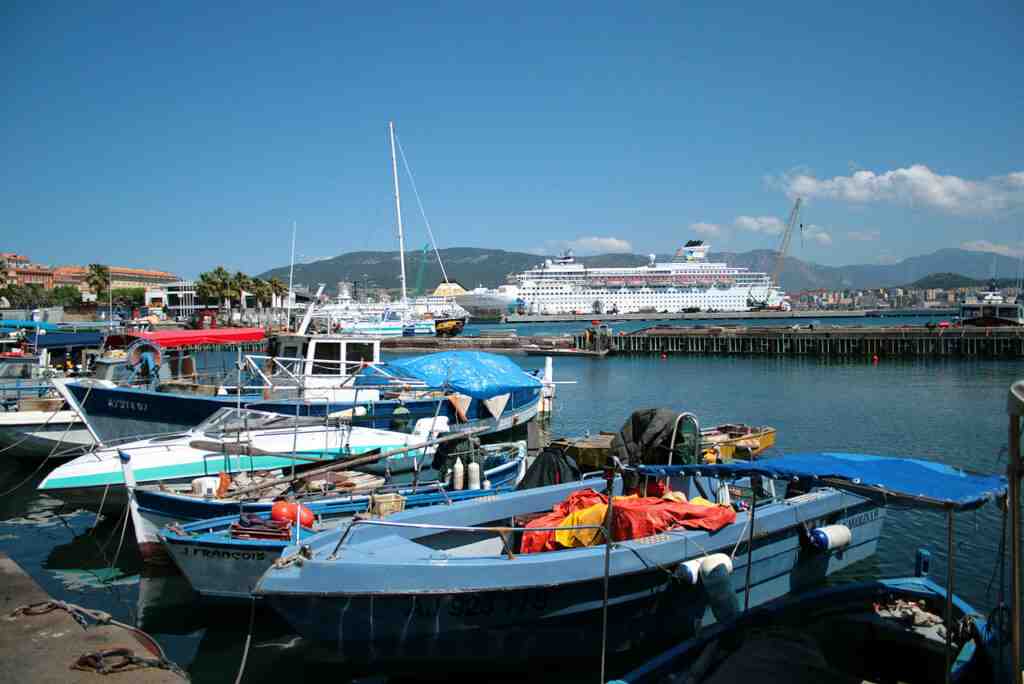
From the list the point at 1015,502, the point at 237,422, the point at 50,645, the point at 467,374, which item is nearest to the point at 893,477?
the point at 1015,502

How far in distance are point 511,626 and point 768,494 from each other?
4.86 metres

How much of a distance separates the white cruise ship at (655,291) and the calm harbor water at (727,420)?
277ft

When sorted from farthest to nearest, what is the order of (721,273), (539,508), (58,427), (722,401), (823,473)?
(721,273) < (722,401) < (58,427) < (539,508) < (823,473)

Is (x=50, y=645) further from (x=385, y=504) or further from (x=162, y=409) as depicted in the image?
(x=162, y=409)

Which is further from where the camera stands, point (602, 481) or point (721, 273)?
point (721, 273)

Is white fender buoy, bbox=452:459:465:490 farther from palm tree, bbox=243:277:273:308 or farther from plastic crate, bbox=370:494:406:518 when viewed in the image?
palm tree, bbox=243:277:273:308

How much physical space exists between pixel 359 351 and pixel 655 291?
408ft

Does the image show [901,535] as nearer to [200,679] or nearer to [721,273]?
[200,679]

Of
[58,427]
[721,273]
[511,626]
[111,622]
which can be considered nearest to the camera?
[511,626]

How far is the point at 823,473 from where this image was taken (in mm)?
5895

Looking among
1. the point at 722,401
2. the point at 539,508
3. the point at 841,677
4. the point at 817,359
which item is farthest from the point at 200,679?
the point at 817,359

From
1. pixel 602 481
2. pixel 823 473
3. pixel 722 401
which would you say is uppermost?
pixel 823 473

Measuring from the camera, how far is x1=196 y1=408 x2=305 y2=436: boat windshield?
39.0 feet

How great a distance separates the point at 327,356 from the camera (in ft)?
60.0
